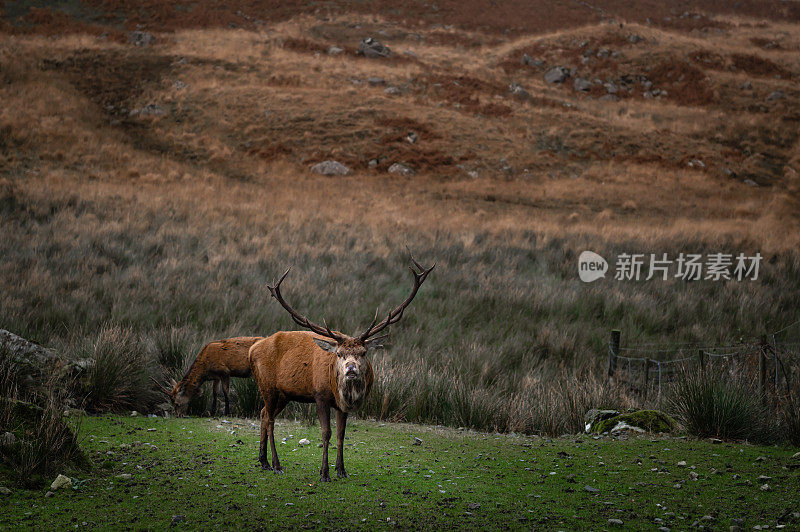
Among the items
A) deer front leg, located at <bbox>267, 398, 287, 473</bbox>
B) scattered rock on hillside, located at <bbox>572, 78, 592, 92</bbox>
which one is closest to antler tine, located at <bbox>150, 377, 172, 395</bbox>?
deer front leg, located at <bbox>267, 398, 287, 473</bbox>

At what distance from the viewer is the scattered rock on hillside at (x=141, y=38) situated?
40.5m

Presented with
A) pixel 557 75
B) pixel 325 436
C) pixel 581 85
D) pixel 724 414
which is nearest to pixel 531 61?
pixel 557 75

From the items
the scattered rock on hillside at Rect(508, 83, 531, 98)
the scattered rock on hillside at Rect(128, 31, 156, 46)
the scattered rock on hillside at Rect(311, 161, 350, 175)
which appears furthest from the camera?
the scattered rock on hillside at Rect(128, 31, 156, 46)

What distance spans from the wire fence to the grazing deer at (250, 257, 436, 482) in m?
6.09

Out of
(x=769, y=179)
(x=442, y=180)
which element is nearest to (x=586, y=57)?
(x=769, y=179)

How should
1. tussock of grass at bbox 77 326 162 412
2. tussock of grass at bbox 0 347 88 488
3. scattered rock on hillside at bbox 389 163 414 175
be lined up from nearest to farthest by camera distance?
tussock of grass at bbox 0 347 88 488 → tussock of grass at bbox 77 326 162 412 → scattered rock on hillside at bbox 389 163 414 175

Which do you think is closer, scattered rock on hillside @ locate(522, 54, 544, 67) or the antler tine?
the antler tine

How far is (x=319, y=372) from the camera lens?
412 centimetres

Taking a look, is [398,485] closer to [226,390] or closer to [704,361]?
[226,390]

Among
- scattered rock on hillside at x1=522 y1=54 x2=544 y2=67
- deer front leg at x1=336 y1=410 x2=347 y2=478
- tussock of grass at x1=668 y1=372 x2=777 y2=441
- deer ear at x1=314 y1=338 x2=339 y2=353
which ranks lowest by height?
tussock of grass at x1=668 y1=372 x2=777 y2=441

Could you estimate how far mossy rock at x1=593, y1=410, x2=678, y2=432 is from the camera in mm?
7211

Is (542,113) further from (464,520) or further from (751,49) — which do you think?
(464,520)

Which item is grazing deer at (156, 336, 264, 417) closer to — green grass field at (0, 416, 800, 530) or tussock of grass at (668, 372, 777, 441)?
green grass field at (0, 416, 800, 530)

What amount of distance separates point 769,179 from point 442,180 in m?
16.7
